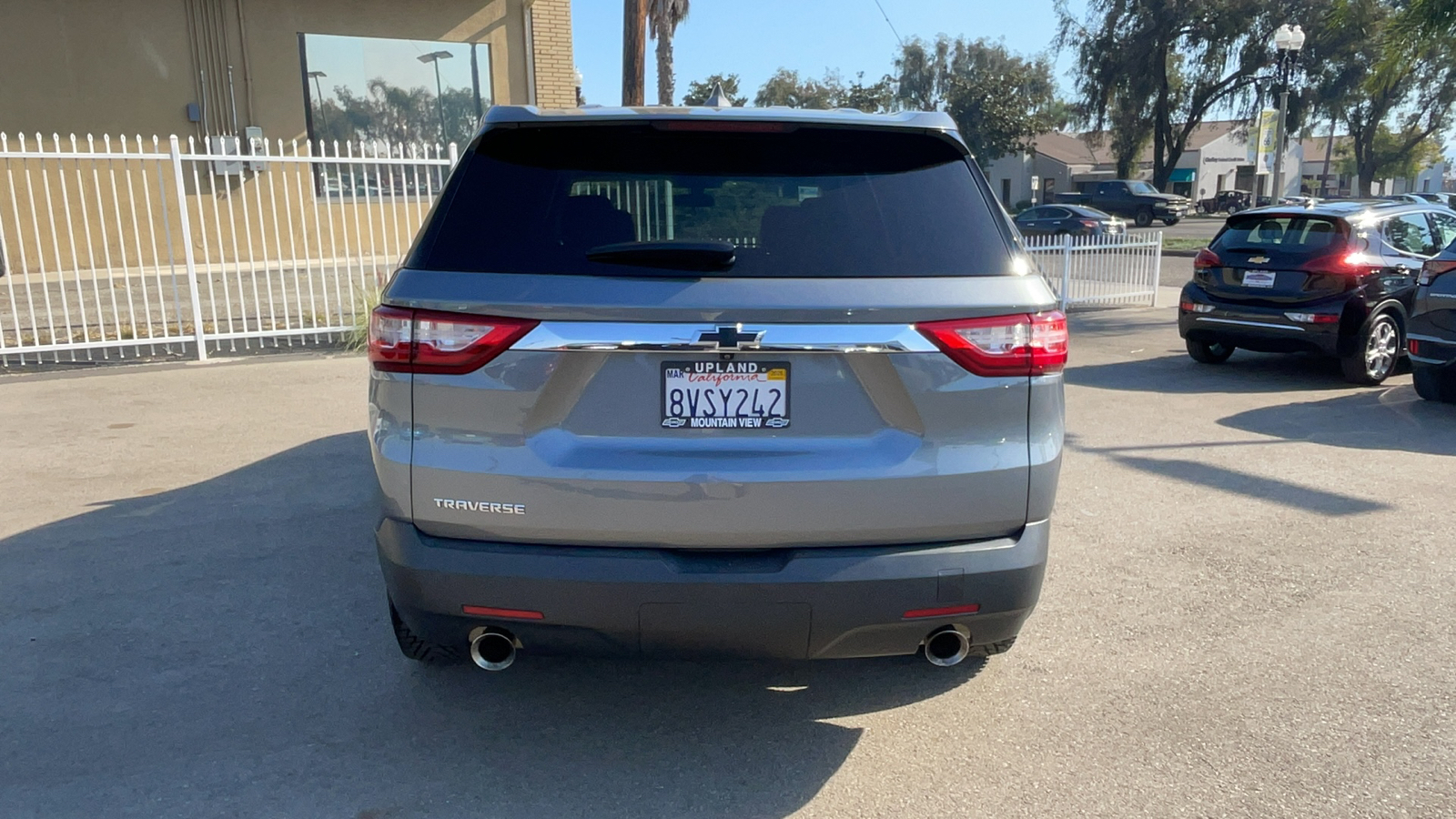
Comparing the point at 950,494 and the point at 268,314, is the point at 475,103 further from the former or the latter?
the point at 950,494

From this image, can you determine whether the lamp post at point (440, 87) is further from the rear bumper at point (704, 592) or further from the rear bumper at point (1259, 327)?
the rear bumper at point (704, 592)

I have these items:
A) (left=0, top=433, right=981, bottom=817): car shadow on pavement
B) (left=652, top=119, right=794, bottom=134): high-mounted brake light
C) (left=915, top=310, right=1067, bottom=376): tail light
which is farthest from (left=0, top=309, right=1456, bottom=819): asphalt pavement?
(left=652, top=119, right=794, bottom=134): high-mounted brake light

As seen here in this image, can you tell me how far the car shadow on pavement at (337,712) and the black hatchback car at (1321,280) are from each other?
271 inches

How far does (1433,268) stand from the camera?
789 cm

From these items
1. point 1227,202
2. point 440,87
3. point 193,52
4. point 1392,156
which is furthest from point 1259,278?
point 1392,156

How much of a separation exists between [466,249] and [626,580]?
100 centimetres

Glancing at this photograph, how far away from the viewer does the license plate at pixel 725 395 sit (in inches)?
107

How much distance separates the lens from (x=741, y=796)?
3.03m

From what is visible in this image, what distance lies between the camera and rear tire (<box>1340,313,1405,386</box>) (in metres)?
9.00

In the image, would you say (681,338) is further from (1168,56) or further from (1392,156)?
(1392,156)

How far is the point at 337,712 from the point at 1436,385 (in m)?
8.58

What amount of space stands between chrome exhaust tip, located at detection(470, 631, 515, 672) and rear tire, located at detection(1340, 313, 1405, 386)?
860 cm

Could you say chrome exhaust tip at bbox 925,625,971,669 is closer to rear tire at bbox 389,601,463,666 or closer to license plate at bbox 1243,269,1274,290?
rear tire at bbox 389,601,463,666

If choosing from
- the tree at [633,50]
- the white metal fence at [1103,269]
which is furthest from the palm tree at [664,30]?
the white metal fence at [1103,269]
